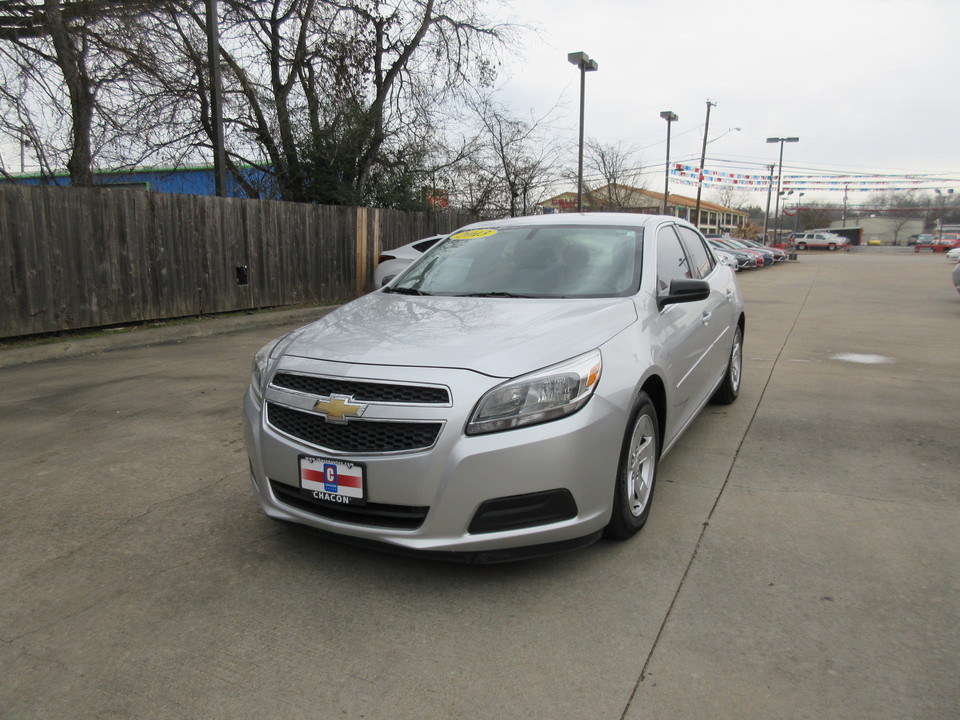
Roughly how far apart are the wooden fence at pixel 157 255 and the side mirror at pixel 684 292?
7776 mm

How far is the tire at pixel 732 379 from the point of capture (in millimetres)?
5832

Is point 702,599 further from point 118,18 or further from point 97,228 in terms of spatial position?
point 118,18

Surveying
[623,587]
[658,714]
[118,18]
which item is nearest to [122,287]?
[118,18]

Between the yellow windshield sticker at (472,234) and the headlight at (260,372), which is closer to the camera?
the headlight at (260,372)

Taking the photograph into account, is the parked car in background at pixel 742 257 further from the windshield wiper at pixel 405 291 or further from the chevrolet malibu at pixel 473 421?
the chevrolet malibu at pixel 473 421

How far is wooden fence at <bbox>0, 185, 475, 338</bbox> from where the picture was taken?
8.36 meters

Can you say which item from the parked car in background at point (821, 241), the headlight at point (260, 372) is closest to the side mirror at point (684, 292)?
the headlight at point (260, 372)

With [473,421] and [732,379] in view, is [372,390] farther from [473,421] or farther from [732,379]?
[732,379]

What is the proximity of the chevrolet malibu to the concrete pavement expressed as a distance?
28cm

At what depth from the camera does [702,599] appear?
285cm

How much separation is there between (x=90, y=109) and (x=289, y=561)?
10.9 metres

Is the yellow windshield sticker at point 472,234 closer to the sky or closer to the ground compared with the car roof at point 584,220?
closer to the ground

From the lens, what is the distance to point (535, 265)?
4191 mm

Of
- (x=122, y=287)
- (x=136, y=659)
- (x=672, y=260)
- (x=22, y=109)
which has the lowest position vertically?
(x=136, y=659)
